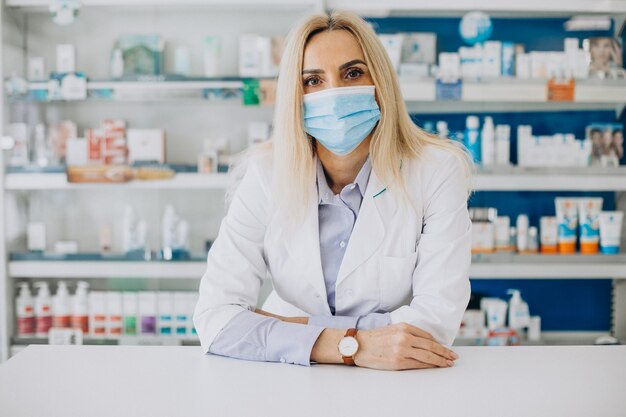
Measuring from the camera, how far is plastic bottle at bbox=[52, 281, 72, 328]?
357cm

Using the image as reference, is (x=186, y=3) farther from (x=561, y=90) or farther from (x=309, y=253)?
(x=309, y=253)

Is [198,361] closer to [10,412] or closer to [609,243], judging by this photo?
[10,412]

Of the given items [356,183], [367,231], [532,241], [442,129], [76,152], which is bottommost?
[532,241]

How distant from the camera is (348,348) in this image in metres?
1.41

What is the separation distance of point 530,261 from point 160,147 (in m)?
2.10

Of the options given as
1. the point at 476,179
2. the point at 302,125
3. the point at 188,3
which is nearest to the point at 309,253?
the point at 302,125

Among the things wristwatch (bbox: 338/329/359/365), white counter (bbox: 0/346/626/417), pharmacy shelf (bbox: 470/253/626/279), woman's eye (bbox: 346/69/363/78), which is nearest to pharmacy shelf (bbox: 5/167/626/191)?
pharmacy shelf (bbox: 470/253/626/279)

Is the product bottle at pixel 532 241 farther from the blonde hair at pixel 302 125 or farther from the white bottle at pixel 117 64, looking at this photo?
the white bottle at pixel 117 64

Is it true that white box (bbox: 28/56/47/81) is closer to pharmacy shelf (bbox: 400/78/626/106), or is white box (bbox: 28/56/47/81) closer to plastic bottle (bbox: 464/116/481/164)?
pharmacy shelf (bbox: 400/78/626/106)

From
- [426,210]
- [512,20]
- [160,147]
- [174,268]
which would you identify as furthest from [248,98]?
[426,210]

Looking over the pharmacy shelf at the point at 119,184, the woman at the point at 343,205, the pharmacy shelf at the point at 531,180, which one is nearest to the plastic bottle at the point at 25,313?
the pharmacy shelf at the point at 119,184

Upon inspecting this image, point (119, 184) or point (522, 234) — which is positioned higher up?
point (119, 184)

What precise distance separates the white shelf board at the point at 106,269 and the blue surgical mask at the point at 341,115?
186 cm

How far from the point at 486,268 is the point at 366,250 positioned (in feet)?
5.93
